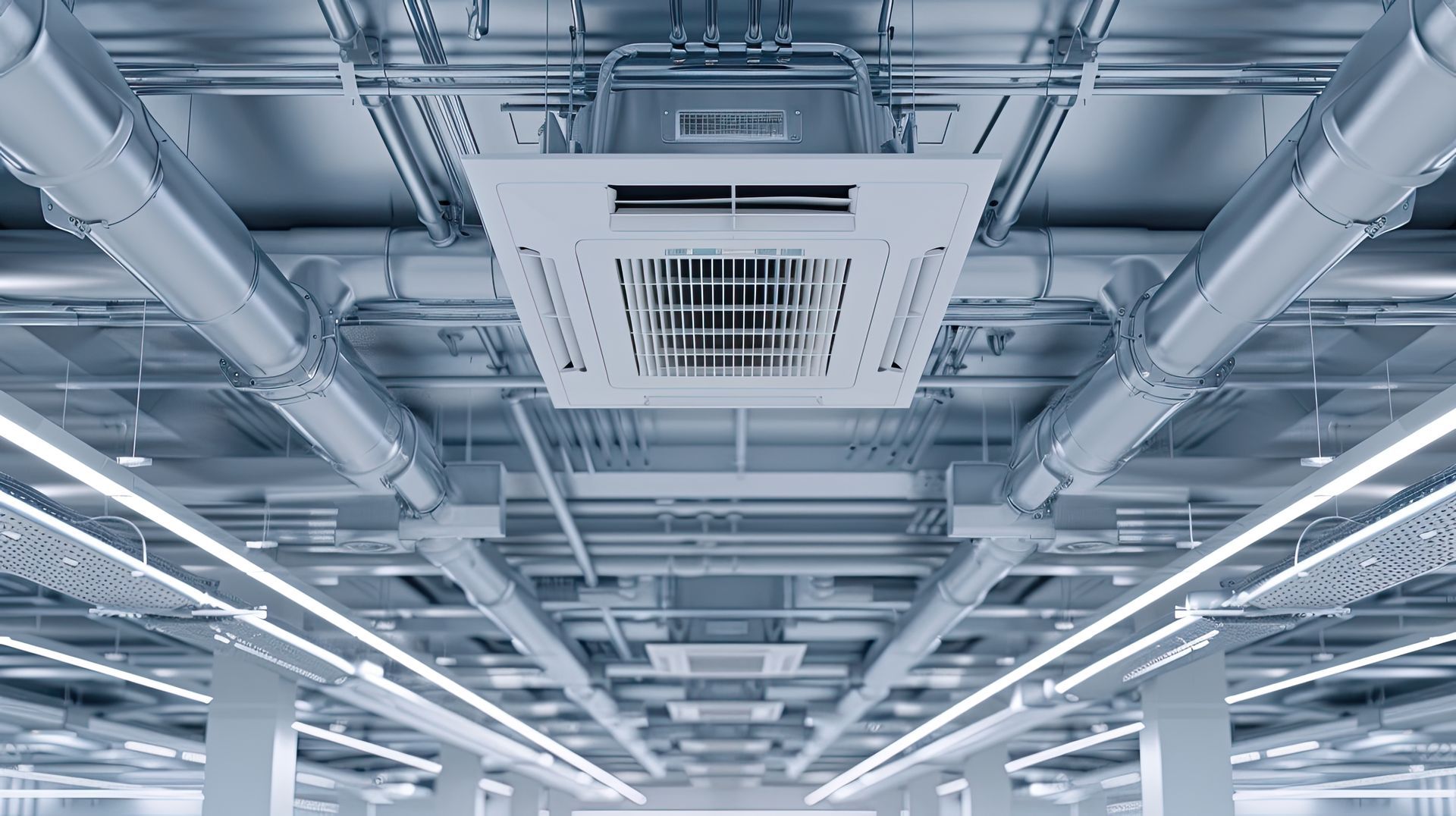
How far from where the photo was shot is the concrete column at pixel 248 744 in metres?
8.29

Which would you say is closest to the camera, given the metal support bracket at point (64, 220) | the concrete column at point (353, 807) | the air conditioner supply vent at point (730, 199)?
the air conditioner supply vent at point (730, 199)

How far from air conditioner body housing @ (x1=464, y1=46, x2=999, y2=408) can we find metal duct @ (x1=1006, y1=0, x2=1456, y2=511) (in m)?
0.72

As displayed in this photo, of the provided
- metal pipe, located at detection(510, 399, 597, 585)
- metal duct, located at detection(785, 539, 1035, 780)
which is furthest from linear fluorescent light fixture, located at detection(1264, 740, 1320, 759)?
metal pipe, located at detection(510, 399, 597, 585)

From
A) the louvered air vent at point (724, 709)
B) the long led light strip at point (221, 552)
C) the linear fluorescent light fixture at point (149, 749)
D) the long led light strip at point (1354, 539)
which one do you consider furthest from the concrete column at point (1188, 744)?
the linear fluorescent light fixture at point (149, 749)

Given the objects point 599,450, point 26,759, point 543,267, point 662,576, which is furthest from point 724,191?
point 26,759

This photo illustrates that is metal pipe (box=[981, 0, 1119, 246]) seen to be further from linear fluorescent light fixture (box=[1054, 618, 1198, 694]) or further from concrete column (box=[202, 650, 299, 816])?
concrete column (box=[202, 650, 299, 816])

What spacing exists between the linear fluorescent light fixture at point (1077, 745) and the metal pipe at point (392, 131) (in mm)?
6745

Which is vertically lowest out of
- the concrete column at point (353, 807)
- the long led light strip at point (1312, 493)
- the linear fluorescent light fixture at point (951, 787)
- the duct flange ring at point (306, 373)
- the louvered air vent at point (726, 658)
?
the concrete column at point (353, 807)

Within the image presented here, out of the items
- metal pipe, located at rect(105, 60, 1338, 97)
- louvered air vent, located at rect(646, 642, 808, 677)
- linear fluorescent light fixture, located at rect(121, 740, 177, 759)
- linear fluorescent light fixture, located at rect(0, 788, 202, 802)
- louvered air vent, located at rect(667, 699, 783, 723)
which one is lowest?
linear fluorescent light fixture, located at rect(0, 788, 202, 802)

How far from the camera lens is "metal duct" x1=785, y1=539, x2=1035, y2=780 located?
5816 mm

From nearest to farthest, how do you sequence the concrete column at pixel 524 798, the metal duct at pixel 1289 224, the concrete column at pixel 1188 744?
the metal duct at pixel 1289 224 < the concrete column at pixel 1188 744 < the concrete column at pixel 524 798

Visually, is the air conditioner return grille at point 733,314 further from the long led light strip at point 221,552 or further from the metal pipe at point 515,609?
the metal pipe at point 515,609

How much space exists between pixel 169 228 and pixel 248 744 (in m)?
6.59

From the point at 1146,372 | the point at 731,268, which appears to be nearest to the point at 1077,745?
the point at 1146,372
